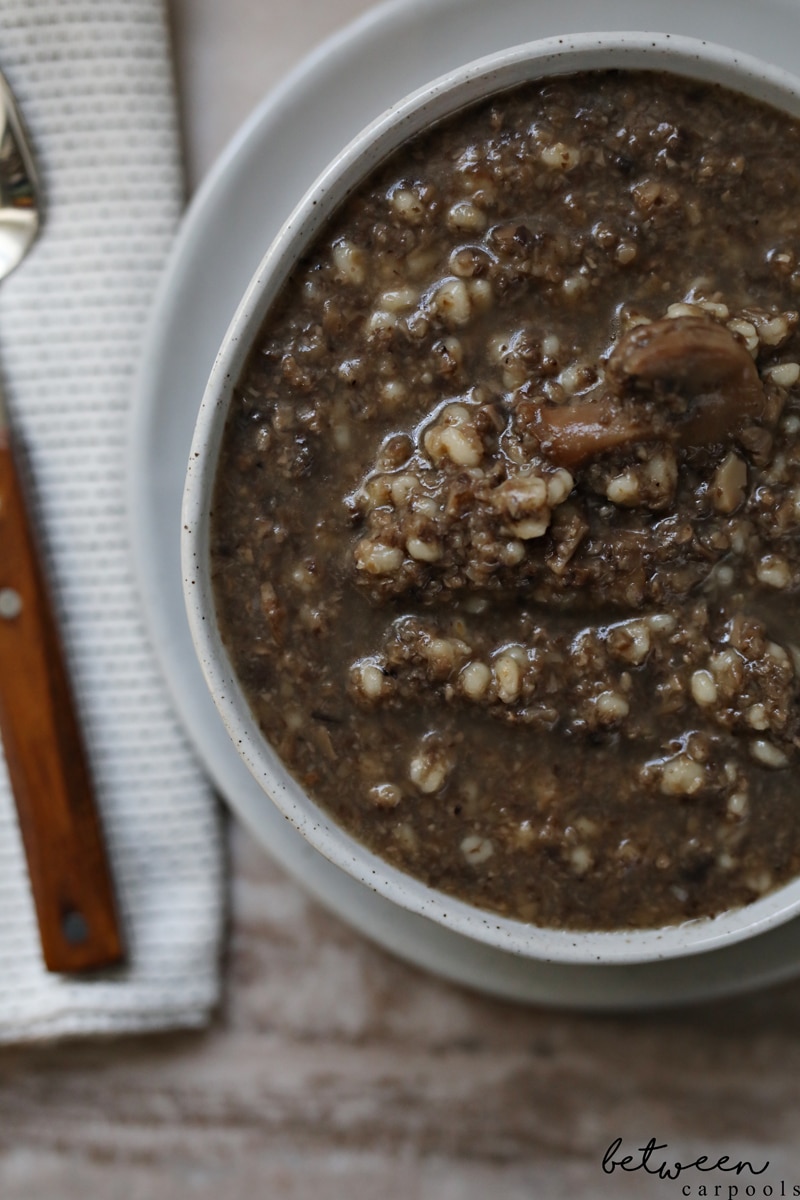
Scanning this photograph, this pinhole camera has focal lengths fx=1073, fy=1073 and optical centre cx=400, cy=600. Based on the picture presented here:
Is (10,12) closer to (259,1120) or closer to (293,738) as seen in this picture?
(293,738)

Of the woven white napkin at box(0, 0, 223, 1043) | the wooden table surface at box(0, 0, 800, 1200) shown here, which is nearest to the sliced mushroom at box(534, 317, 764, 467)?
the woven white napkin at box(0, 0, 223, 1043)

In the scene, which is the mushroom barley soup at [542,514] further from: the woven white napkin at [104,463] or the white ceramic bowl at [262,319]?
the woven white napkin at [104,463]

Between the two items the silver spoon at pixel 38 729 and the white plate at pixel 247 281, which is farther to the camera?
the silver spoon at pixel 38 729

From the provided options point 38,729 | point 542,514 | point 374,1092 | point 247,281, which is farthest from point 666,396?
point 374,1092

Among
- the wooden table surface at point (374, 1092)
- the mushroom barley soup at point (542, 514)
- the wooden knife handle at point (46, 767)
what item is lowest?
the wooden table surface at point (374, 1092)

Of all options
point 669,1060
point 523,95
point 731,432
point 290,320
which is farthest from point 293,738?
point 669,1060

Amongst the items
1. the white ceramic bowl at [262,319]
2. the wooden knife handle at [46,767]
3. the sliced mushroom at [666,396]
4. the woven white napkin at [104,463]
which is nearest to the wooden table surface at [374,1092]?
the woven white napkin at [104,463]

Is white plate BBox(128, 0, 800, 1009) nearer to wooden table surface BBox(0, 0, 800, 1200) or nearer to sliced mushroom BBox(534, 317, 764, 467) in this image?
wooden table surface BBox(0, 0, 800, 1200)
